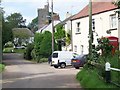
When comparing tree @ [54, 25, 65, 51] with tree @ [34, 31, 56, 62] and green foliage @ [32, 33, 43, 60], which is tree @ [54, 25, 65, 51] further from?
green foliage @ [32, 33, 43, 60]

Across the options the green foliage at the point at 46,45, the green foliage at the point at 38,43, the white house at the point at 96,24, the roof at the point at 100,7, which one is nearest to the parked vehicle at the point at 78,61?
the white house at the point at 96,24

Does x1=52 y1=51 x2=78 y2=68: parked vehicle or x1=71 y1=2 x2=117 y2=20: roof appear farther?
x1=52 y1=51 x2=78 y2=68: parked vehicle

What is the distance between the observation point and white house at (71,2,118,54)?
3881cm

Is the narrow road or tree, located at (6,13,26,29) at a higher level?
tree, located at (6,13,26,29)

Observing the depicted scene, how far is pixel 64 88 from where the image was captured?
18719mm

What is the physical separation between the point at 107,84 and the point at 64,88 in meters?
4.14

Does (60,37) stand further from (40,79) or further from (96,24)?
(40,79)

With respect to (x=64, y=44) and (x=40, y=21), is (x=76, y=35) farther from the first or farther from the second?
(x=40, y=21)

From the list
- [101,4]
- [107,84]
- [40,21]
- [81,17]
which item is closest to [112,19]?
[101,4]

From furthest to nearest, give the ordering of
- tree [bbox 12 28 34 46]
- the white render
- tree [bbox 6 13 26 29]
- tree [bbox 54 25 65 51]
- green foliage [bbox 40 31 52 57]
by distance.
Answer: tree [bbox 6 13 26 29]
tree [bbox 12 28 34 46]
green foliage [bbox 40 31 52 57]
tree [bbox 54 25 65 51]
the white render

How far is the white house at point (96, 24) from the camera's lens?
38.8 metres

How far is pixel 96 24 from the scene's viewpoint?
42938 mm

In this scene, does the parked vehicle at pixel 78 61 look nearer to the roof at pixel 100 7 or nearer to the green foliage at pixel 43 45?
the roof at pixel 100 7

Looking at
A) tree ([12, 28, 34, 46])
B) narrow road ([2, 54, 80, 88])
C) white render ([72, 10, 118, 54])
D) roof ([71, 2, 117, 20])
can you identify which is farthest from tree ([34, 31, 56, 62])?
tree ([12, 28, 34, 46])
